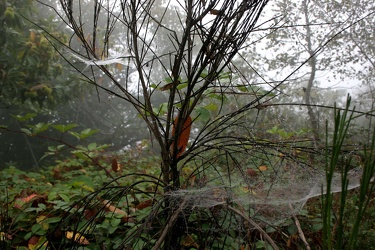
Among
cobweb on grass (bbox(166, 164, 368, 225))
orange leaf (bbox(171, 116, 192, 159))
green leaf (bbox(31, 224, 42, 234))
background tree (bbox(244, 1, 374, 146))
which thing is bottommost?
green leaf (bbox(31, 224, 42, 234))

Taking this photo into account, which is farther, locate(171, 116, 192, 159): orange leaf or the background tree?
the background tree

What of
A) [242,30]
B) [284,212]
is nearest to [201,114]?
[242,30]

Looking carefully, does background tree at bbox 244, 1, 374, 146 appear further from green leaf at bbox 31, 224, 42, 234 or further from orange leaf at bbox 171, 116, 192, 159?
green leaf at bbox 31, 224, 42, 234

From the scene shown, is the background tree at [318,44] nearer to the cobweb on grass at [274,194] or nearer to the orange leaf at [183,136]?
the cobweb on grass at [274,194]

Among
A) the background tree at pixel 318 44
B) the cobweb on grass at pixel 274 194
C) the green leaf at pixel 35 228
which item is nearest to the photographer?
the cobweb on grass at pixel 274 194

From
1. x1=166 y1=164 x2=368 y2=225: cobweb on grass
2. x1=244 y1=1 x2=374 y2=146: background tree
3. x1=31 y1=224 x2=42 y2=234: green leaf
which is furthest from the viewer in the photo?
x1=244 y1=1 x2=374 y2=146: background tree

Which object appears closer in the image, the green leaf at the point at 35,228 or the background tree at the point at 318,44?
the green leaf at the point at 35,228

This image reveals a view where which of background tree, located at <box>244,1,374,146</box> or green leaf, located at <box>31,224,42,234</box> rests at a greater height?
background tree, located at <box>244,1,374,146</box>

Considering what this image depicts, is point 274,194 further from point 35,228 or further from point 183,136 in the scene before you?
point 35,228

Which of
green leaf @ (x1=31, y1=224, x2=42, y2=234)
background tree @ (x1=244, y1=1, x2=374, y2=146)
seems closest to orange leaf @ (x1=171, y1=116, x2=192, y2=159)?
green leaf @ (x1=31, y1=224, x2=42, y2=234)

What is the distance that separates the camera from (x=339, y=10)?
25.4 feet

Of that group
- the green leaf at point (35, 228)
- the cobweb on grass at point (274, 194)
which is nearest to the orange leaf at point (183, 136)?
the cobweb on grass at point (274, 194)

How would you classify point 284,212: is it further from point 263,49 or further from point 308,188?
point 263,49

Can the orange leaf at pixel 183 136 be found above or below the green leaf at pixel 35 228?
above
